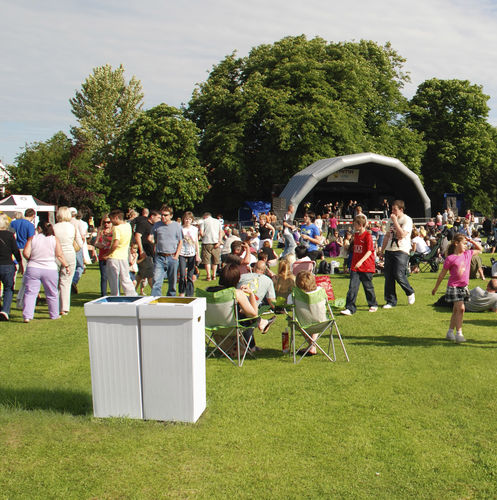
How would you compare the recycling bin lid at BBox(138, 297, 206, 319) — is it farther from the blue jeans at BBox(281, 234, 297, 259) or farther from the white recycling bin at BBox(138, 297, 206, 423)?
the blue jeans at BBox(281, 234, 297, 259)

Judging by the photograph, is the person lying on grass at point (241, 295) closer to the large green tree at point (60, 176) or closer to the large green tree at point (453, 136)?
the large green tree at point (60, 176)

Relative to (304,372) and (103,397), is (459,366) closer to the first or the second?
(304,372)

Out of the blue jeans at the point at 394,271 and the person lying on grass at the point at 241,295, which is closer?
the person lying on grass at the point at 241,295

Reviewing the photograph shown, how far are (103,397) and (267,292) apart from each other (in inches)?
134

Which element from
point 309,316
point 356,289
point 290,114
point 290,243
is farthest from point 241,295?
point 290,114

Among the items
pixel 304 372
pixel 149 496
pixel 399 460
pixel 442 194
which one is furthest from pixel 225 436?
pixel 442 194

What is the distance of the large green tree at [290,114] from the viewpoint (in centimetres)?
3669

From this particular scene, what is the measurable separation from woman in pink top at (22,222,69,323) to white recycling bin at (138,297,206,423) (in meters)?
4.89

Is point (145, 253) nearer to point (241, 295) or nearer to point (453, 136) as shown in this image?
point (241, 295)

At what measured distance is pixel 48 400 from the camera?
5324 millimetres

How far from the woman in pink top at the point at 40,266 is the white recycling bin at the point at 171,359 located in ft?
16.0

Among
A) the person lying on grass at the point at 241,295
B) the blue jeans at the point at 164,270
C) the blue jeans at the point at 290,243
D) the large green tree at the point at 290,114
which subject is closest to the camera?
the person lying on grass at the point at 241,295

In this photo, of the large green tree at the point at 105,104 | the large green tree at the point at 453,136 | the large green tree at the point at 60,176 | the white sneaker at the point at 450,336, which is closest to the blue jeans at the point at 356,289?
the white sneaker at the point at 450,336

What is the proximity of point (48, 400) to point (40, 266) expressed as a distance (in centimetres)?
404
